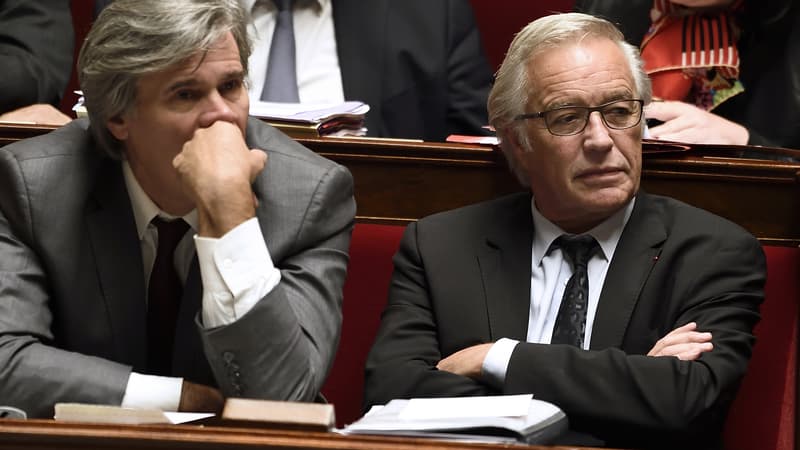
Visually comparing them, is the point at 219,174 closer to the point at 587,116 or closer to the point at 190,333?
the point at 190,333

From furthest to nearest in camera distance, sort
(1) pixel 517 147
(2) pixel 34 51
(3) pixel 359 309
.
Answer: (2) pixel 34 51
(3) pixel 359 309
(1) pixel 517 147

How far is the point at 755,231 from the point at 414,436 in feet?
3.57

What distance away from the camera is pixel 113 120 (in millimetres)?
2049

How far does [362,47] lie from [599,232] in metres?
0.95

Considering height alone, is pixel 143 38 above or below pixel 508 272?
above

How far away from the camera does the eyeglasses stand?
2148 millimetres

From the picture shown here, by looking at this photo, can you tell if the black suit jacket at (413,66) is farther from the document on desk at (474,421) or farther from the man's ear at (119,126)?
the document on desk at (474,421)

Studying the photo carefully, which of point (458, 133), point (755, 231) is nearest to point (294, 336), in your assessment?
point (755, 231)

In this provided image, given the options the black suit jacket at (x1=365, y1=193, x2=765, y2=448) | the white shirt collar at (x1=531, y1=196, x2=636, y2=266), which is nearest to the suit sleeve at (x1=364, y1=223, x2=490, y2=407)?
the black suit jacket at (x1=365, y1=193, x2=765, y2=448)

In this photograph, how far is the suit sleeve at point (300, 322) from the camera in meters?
1.81

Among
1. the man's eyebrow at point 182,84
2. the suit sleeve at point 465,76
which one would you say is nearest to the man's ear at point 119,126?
the man's eyebrow at point 182,84

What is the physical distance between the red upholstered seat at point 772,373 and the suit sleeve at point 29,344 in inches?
43.1

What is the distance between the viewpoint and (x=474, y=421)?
149 cm

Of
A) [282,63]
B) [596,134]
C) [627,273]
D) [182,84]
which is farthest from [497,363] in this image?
[282,63]
